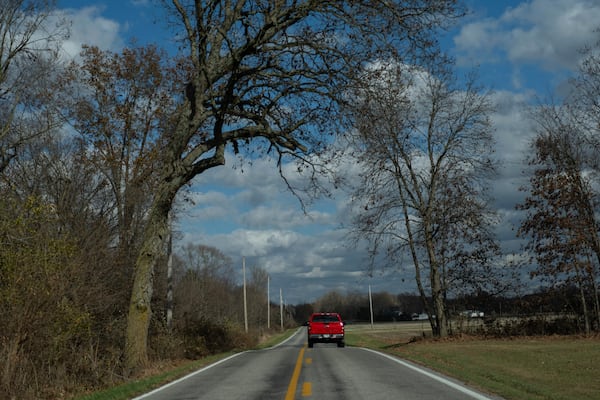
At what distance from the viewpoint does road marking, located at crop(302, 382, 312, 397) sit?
10.4 meters

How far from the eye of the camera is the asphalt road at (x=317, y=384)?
10.1 m

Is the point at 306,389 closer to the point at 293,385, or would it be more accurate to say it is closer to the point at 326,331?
the point at 293,385

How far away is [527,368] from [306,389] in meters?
8.72

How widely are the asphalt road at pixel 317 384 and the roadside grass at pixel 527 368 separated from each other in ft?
3.01

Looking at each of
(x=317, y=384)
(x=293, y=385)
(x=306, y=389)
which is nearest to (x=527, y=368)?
(x=317, y=384)

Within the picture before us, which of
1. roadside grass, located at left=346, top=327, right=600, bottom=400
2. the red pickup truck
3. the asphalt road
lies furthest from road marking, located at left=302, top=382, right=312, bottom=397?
the red pickup truck

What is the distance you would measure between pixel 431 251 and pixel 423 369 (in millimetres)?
16227

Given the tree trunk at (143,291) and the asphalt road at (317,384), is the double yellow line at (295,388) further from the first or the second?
the tree trunk at (143,291)

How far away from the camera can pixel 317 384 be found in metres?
11.8

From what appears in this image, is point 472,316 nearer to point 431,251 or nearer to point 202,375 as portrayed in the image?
point 431,251

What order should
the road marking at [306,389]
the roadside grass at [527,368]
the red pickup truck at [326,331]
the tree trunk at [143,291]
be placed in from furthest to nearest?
the red pickup truck at [326,331]
the tree trunk at [143,291]
the roadside grass at [527,368]
the road marking at [306,389]

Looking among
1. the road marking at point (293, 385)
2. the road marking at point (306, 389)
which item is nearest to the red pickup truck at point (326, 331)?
the road marking at point (293, 385)

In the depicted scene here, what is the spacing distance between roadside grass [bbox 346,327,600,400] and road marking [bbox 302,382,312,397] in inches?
126

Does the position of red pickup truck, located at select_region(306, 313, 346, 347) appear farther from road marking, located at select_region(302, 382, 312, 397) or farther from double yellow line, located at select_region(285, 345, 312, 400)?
road marking, located at select_region(302, 382, 312, 397)
